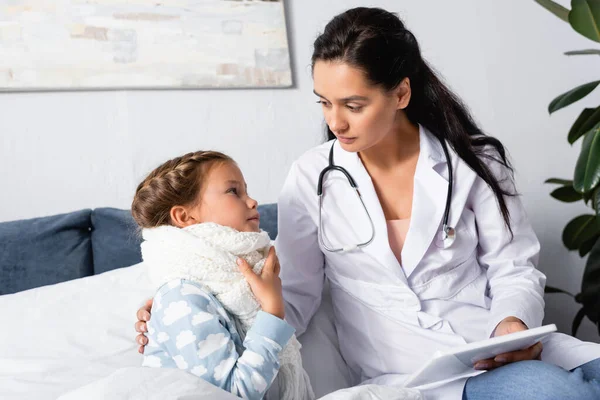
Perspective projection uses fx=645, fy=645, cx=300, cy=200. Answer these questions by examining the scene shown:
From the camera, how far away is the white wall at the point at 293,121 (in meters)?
1.81

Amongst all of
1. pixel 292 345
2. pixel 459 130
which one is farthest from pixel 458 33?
pixel 292 345

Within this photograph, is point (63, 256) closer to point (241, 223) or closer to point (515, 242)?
point (241, 223)

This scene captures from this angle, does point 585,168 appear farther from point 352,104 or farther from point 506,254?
point 352,104

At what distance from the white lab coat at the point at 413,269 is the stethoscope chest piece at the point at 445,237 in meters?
0.01

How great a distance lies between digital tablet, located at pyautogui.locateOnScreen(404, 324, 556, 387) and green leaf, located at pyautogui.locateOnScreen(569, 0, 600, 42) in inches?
37.1

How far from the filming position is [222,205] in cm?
127

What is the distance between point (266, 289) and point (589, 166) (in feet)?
3.38

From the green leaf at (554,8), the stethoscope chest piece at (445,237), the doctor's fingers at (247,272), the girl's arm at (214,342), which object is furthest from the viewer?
the green leaf at (554,8)

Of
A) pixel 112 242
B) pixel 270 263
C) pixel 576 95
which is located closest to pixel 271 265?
pixel 270 263

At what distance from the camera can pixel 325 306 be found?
162 cm

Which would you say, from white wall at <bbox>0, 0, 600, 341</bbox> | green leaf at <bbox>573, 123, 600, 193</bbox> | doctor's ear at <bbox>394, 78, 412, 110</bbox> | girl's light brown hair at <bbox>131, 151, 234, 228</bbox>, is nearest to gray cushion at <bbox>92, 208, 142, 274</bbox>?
white wall at <bbox>0, 0, 600, 341</bbox>

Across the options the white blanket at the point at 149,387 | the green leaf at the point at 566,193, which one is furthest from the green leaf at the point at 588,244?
the white blanket at the point at 149,387

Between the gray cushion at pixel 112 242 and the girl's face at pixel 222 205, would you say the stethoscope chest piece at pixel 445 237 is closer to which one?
the girl's face at pixel 222 205

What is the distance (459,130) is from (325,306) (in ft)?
1.77
